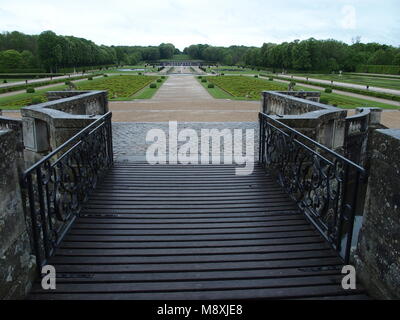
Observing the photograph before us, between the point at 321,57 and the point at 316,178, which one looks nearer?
the point at 316,178

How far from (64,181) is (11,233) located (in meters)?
1.52

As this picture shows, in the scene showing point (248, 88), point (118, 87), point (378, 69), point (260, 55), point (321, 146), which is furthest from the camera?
point (260, 55)

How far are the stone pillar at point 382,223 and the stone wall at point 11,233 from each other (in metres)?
2.99

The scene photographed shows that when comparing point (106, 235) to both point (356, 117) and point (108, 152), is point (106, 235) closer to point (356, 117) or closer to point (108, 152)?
point (108, 152)

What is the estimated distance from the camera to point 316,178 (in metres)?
4.25

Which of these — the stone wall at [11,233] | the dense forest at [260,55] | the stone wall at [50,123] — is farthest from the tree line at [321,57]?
the stone wall at [11,233]

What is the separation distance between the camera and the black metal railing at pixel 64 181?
3.20 metres

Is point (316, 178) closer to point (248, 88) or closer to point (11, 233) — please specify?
point (11, 233)

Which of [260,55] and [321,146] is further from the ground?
[260,55]

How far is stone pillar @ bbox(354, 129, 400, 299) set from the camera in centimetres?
263

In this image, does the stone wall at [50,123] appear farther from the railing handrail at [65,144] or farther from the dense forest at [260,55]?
the dense forest at [260,55]

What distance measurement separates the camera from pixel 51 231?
11.6 feet

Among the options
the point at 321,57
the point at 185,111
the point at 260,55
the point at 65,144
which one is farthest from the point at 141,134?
the point at 260,55
